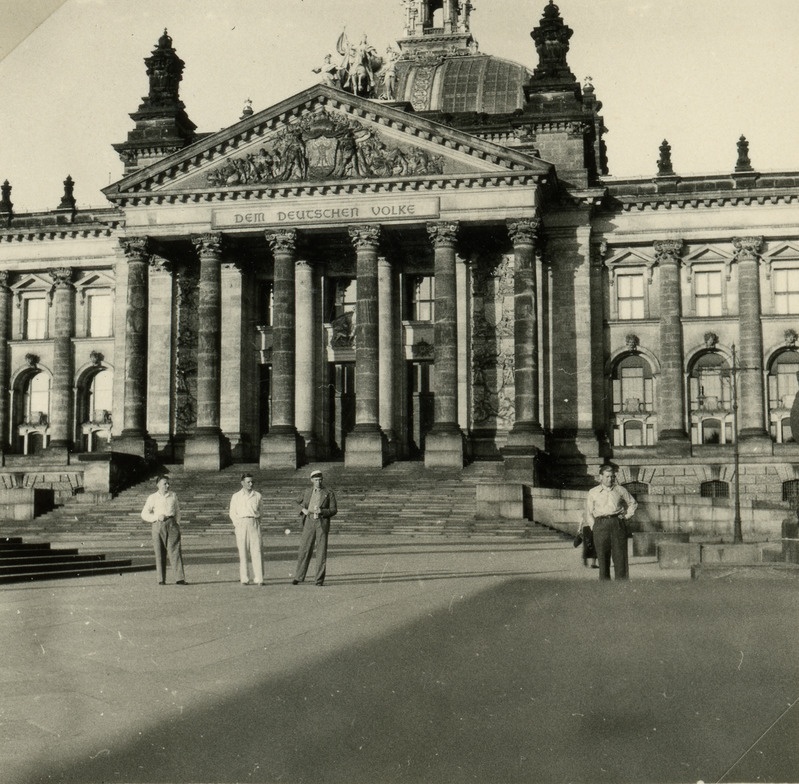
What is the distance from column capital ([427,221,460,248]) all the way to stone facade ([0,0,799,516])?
0.29 feet

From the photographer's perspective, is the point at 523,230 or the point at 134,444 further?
the point at 134,444

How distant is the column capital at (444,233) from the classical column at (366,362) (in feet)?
7.50

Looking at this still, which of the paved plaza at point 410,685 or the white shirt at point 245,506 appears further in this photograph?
the white shirt at point 245,506

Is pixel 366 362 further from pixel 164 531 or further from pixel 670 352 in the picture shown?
pixel 164 531

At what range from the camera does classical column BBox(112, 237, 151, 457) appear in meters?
44.8

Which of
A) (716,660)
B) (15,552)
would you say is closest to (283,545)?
(15,552)

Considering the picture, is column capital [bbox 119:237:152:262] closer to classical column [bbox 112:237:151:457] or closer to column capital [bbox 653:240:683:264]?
classical column [bbox 112:237:151:457]

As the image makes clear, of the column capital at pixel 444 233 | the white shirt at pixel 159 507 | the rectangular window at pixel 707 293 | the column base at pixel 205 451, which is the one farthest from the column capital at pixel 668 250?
the white shirt at pixel 159 507

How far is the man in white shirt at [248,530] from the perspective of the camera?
1853 cm

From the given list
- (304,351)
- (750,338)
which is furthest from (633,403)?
(304,351)

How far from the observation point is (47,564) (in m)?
22.1

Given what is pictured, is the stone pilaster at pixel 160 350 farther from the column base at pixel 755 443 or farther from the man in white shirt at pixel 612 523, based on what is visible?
the man in white shirt at pixel 612 523

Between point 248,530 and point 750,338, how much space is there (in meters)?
33.6

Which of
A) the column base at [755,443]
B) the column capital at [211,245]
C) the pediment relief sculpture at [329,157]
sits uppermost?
the pediment relief sculpture at [329,157]
